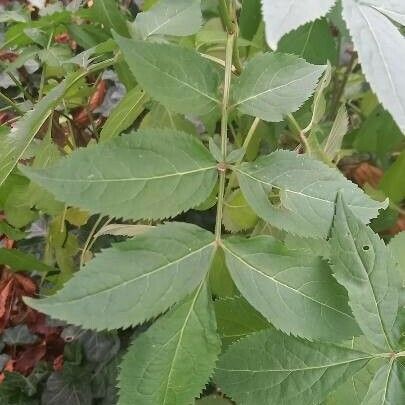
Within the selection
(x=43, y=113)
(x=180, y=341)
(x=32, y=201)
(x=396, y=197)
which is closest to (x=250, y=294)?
(x=180, y=341)

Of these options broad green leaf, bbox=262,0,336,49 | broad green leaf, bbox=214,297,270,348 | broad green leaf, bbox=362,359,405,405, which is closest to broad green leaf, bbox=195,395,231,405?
broad green leaf, bbox=214,297,270,348

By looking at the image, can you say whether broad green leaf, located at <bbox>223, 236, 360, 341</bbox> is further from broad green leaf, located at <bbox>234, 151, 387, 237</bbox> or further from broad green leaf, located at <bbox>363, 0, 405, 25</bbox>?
broad green leaf, located at <bbox>363, 0, 405, 25</bbox>

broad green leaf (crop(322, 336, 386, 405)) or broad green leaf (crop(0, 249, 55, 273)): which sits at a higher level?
broad green leaf (crop(0, 249, 55, 273))

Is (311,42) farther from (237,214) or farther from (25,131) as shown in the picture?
(25,131)

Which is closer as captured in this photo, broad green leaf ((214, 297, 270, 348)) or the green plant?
the green plant

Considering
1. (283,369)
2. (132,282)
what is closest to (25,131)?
(132,282)

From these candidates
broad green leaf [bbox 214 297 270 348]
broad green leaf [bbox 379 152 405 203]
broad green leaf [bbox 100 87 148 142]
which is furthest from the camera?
broad green leaf [bbox 379 152 405 203]
